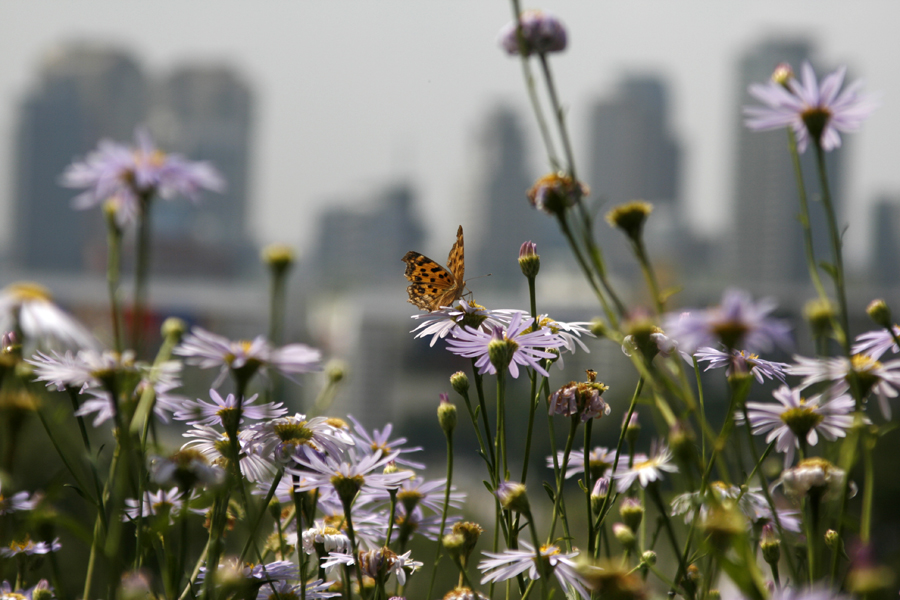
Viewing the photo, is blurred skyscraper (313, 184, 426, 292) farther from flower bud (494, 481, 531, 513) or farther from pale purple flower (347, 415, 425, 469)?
flower bud (494, 481, 531, 513)

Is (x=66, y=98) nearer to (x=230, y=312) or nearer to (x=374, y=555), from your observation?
(x=230, y=312)

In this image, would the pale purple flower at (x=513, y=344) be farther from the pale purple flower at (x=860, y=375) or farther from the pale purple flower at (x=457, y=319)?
the pale purple flower at (x=860, y=375)

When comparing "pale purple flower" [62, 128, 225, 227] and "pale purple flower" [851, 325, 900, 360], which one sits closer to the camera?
"pale purple flower" [62, 128, 225, 227]

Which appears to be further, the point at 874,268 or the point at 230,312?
the point at 874,268

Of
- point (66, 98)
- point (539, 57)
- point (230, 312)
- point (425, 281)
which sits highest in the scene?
point (66, 98)

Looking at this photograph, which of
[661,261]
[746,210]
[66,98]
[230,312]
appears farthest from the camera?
[66,98]

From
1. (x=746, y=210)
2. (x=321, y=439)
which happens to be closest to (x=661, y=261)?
(x=746, y=210)

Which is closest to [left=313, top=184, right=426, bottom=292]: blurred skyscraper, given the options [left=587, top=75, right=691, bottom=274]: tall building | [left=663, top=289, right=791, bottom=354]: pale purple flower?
[left=587, top=75, right=691, bottom=274]: tall building

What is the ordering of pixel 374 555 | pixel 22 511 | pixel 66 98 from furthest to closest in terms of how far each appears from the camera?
pixel 66 98
pixel 22 511
pixel 374 555
